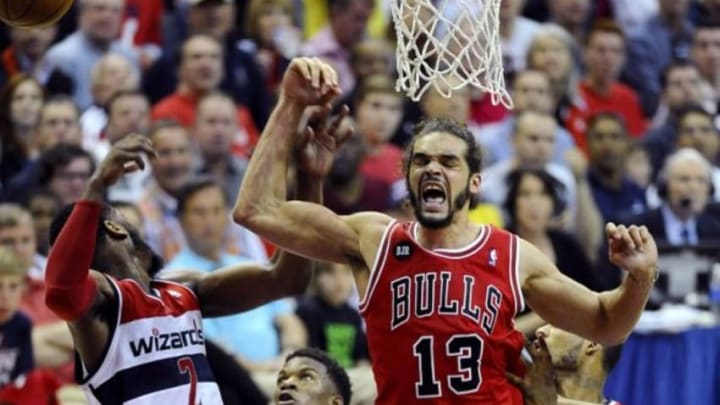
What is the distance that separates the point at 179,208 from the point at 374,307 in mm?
4493

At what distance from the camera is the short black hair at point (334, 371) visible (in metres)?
9.05

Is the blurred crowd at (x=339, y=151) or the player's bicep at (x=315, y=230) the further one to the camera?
the blurred crowd at (x=339, y=151)

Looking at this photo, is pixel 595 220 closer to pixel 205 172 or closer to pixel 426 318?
pixel 205 172

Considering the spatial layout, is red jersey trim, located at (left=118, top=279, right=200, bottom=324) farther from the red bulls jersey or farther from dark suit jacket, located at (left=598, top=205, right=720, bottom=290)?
dark suit jacket, located at (left=598, top=205, right=720, bottom=290)

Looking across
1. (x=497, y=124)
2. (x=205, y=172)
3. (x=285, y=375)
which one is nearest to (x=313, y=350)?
(x=285, y=375)

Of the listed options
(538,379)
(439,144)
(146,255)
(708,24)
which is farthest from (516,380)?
(708,24)

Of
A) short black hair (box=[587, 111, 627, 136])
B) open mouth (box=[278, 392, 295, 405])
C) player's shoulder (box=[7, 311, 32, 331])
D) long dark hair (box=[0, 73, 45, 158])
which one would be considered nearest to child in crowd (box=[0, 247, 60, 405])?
player's shoulder (box=[7, 311, 32, 331])

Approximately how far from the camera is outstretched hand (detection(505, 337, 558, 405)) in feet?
27.7

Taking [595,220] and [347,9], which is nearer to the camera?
[595,220]

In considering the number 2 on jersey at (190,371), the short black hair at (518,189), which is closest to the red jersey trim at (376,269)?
the number 2 on jersey at (190,371)

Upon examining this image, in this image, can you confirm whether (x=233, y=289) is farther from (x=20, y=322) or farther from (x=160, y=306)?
(x=20, y=322)

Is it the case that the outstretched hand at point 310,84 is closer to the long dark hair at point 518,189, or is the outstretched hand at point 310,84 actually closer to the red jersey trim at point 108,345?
the red jersey trim at point 108,345

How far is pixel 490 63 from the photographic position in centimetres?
902

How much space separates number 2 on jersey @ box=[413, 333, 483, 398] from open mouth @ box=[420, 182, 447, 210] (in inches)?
20.0
